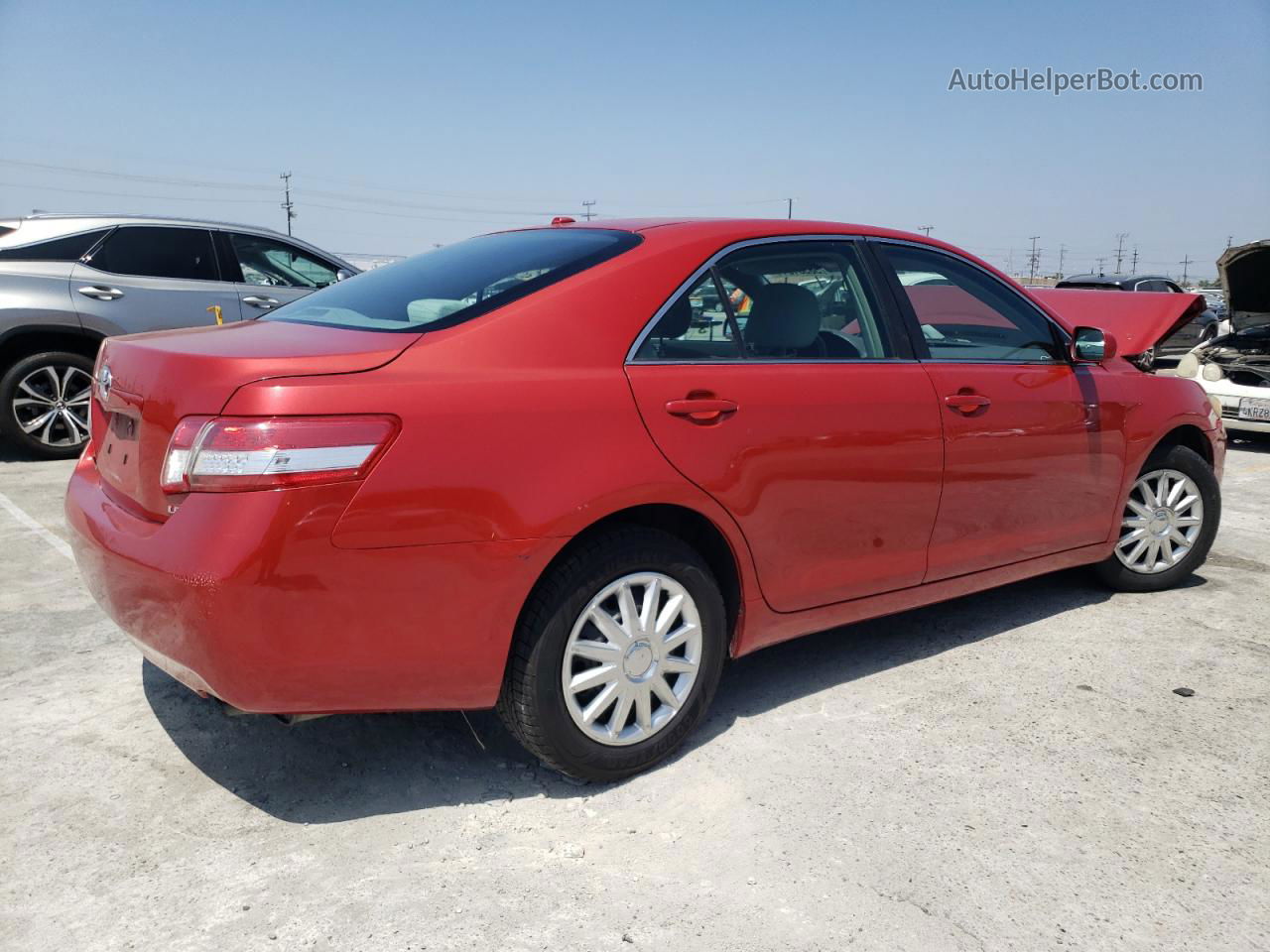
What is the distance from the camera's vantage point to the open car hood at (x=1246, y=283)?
28.6ft

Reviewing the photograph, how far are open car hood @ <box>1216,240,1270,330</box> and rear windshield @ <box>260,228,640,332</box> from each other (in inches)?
296

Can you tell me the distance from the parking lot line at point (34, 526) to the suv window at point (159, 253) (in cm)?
212

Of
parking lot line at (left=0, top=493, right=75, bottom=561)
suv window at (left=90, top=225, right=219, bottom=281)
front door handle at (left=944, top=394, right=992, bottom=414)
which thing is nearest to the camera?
front door handle at (left=944, top=394, right=992, bottom=414)

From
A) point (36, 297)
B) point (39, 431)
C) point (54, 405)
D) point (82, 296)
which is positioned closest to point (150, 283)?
point (82, 296)

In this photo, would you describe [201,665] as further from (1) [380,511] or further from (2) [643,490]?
(2) [643,490]

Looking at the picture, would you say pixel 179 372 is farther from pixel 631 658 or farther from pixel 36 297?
pixel 36 297

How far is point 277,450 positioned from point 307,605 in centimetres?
35

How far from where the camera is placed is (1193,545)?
15.4ft

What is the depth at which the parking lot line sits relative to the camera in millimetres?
4984

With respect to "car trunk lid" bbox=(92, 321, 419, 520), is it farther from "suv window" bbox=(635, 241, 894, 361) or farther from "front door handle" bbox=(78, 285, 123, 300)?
"front door handle" bbox=(78, 285, 123, 300)

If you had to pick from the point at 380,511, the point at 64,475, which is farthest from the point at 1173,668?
the point at 64,475

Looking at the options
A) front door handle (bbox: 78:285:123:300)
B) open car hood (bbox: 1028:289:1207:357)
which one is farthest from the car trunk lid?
front door handle (bbox: 78:285:123:300)

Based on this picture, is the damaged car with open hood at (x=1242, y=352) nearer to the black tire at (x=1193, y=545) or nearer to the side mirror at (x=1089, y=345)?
the black tire at (x=1193, y=545)

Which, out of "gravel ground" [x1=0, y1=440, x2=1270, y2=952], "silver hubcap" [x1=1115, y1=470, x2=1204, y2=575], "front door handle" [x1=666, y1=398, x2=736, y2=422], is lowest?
"gravel ground" [x1=0, y1=440, x2=1270, y2=952]
